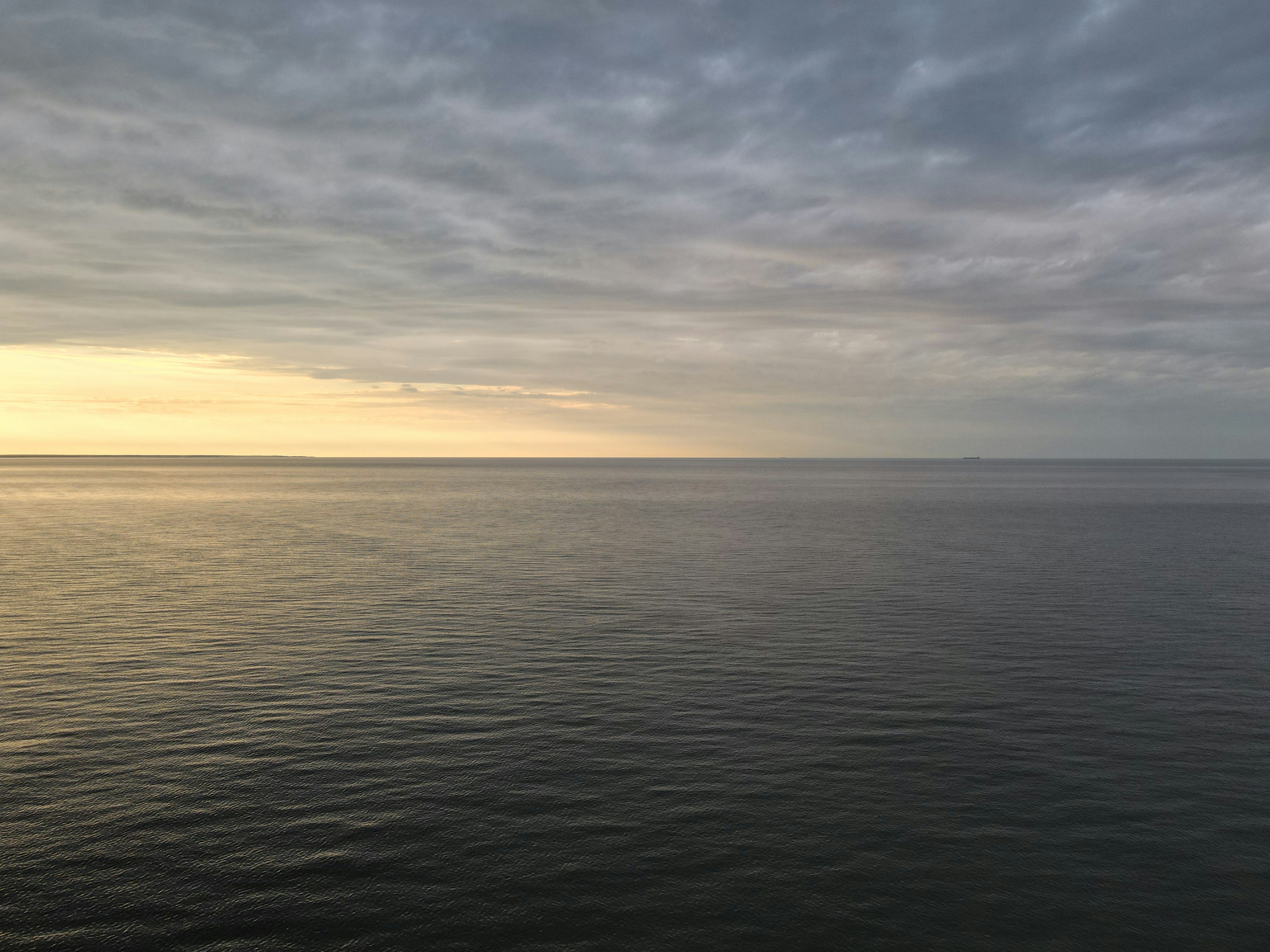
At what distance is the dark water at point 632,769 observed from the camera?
818 inches

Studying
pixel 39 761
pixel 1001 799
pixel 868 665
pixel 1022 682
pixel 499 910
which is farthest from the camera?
pixel 868 665

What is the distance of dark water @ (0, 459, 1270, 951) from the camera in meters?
20.8

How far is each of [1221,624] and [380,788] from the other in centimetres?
5480

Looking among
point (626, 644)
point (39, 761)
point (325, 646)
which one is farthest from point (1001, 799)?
point (325, 646)

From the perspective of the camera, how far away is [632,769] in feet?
96.8

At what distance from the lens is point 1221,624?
5588 centimetres

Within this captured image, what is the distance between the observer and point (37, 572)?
75.3 m

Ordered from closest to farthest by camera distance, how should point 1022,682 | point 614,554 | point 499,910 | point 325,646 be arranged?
1. point 499,910
2. point 1022,682
3. point 325,646
4. point 614,554

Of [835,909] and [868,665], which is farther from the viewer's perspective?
[868,665]

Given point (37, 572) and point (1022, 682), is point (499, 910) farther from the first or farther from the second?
point (37, 572)

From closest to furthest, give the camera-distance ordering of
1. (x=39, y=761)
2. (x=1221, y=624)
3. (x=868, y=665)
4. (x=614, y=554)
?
(x=39, y=761) < (x=868, y=665) < (x=1221, y=624) < (x=614, y=554)

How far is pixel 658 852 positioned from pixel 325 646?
3034 centimetres

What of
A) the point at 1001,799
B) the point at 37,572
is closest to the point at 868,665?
the point at 1001,799

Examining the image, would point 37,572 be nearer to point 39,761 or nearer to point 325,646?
point 325,646
